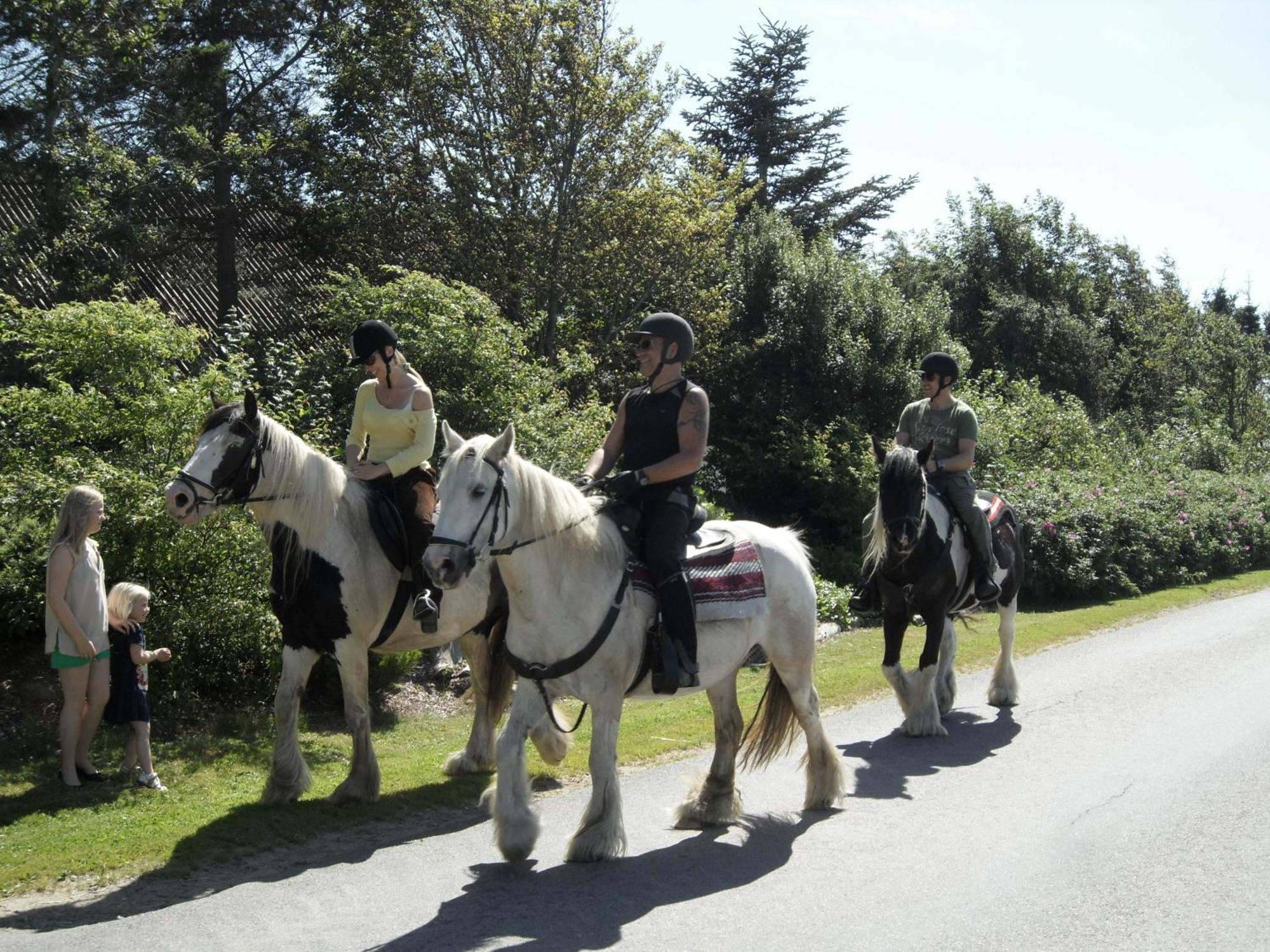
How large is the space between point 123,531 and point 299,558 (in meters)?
2.55

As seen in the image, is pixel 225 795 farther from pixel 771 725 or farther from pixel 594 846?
pixel 771 725

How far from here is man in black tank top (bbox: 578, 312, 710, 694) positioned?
247 inches

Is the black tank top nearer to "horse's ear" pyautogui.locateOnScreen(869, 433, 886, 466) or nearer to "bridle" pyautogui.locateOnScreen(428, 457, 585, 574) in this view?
"bridle" pyautogui.locateOnScreen(428, 457, 585, 574)

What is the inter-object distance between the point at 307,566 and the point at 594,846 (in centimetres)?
267

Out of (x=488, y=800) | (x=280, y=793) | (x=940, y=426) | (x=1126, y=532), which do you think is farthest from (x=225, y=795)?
(x=1126, y=532)

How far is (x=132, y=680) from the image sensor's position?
25.3ft

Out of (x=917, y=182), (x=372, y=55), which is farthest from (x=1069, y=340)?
(x=372, y=55)

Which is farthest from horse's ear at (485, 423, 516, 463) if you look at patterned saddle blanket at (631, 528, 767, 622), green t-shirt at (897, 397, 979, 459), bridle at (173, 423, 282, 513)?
green t-shirt at (897, 397, 979, 459)

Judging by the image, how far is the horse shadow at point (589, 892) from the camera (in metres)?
5.03

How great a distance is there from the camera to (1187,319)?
37.8m

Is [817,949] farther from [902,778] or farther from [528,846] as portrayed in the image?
[902,778]

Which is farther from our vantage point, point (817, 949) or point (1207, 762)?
point (1207, 762)

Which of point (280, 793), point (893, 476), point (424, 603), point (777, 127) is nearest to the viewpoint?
point (424, 603)

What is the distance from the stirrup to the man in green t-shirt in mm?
4112
